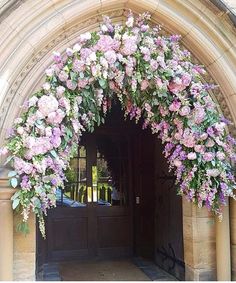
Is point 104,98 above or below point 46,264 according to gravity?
above

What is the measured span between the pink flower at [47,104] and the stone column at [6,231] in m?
0.63

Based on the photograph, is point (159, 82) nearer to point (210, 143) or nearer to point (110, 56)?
point (110, 56)

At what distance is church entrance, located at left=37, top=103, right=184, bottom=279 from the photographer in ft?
19.4

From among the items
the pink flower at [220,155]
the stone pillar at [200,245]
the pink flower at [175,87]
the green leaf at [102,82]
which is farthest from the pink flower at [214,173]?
the green leaf at [102,82]

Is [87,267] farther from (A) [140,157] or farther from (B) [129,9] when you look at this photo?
(B) [129,9]

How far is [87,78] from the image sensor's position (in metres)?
3.39

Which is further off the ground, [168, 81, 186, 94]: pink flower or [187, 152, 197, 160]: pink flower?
[168, 81, 186, 94]: pink flower

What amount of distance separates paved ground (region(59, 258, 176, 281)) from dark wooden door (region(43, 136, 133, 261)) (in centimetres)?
24

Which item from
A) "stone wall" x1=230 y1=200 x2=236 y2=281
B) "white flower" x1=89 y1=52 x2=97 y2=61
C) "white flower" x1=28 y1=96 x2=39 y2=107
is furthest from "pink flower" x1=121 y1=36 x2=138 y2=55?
"stone wall" x1=230 y1=200 x2=236 y2=281

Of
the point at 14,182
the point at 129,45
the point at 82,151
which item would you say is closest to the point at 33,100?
the point at 14,182

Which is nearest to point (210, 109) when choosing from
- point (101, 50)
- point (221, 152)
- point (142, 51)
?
point (221, 152)

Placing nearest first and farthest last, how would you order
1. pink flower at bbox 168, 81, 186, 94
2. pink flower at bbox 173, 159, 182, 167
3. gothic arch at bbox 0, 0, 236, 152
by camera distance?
gothic arch at bbox 0, 0, 236, 152 < pink flower at bbox 168, 81, 186, 94 < pink flower at bbox 173, 159, 182, 167

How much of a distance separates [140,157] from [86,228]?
1.35m

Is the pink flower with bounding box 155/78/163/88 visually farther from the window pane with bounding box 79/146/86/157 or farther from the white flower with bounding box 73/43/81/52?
the window pane with bounding box 79/146/86/157
